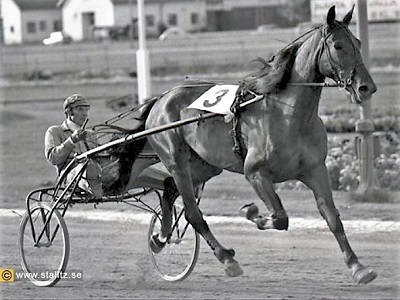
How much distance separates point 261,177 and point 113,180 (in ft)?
5.16

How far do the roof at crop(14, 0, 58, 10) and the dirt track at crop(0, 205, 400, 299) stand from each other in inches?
710

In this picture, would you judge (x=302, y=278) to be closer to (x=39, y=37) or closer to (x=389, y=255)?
(x=389, y=255)

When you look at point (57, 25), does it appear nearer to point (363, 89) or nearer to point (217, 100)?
point (217, 100)

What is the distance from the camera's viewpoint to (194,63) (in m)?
29.0

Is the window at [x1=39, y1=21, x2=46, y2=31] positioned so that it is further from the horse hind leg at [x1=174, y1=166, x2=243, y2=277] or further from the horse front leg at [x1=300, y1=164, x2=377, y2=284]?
the horse front leg at [x1=300, y1=164, x2=377, y2=284]

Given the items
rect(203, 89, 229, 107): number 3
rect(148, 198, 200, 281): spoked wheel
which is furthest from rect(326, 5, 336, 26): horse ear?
rect(148, 198, 200, 281): spoked wheel

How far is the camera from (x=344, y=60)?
690 centimetres

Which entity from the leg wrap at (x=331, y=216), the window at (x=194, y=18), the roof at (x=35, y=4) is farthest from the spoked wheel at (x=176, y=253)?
the window at (x=194, y=18)

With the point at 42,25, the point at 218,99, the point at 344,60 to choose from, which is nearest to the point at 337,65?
the point at 344,60

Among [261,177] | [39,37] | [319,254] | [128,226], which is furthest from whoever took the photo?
[39,37]

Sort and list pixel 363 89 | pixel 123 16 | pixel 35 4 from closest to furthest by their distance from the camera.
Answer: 1. pixel 363 89
2. pixel 35 4
3. pixel 123 16

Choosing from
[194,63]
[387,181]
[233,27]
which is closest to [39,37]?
[194,63]

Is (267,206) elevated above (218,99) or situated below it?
below

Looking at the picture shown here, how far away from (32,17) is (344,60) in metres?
22.1
